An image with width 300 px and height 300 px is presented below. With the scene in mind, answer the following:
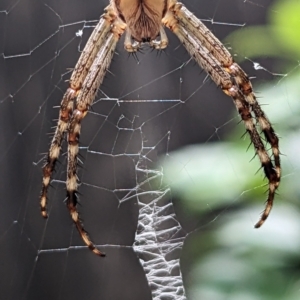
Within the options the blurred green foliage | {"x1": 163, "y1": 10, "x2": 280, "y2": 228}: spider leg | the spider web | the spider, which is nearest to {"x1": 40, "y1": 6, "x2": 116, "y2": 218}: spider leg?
the spider

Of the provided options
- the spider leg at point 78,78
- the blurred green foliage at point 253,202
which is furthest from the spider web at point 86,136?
the blurred green foliage at point 253,202

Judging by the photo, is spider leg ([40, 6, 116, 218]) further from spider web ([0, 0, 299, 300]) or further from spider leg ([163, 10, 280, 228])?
spider web ([0, 0, 299, 300])

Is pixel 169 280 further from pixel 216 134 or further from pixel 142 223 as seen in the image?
pixel 216 134

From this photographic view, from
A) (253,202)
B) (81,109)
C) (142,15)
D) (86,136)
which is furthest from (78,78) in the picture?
(86,136)

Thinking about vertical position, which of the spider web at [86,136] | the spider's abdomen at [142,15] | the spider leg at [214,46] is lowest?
the spider web at [86,136]

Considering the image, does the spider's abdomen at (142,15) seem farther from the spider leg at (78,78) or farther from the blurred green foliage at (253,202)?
the blurred green foliage at (253,202)

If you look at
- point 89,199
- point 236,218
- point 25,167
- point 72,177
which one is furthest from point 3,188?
point 236,218

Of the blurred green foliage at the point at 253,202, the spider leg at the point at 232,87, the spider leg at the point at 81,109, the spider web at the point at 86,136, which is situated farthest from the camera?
the spider web at the point at 86,136
